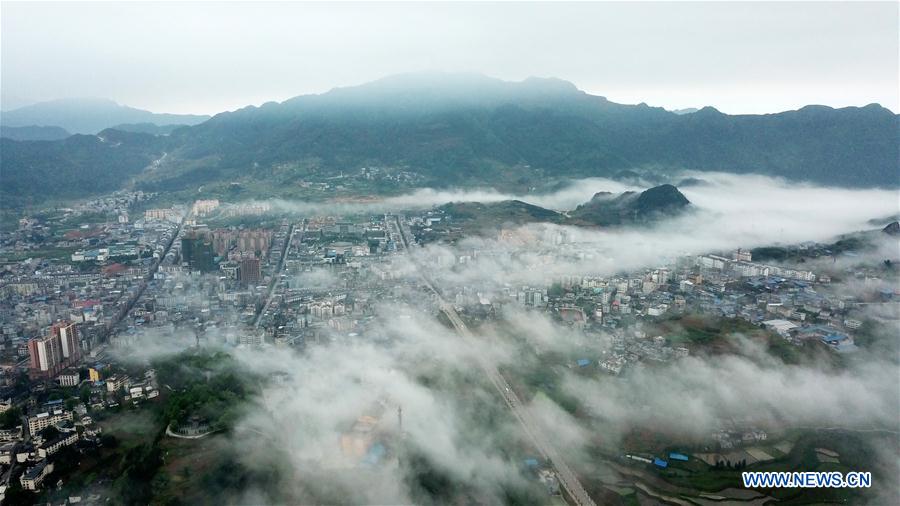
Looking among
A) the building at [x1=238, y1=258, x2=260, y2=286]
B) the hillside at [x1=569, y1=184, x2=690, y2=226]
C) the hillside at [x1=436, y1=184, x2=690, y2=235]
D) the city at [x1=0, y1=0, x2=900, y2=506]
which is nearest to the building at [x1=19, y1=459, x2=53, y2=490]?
the city at [x1=0, y1=0, x2=900, y2=506]

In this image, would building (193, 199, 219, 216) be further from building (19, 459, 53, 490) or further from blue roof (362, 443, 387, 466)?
blue roof (362, 443, 387, 466)

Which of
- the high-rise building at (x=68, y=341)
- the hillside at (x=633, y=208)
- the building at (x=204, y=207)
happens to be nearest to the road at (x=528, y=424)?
the high-rise building at (x=68, y=341)

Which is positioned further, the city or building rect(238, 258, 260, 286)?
building rect(238, 258, 260, 286)

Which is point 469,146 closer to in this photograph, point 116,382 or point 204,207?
point 204,207

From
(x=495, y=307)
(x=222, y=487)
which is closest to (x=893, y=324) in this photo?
(x=495, y=307)

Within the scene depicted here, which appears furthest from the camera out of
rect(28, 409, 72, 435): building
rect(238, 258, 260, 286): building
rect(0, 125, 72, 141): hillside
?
rect(0, 125, 72, 141): hillside

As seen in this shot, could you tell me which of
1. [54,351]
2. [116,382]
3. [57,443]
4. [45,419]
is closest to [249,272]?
[54,351]

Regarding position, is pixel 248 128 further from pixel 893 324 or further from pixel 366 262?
pixel 893 324
